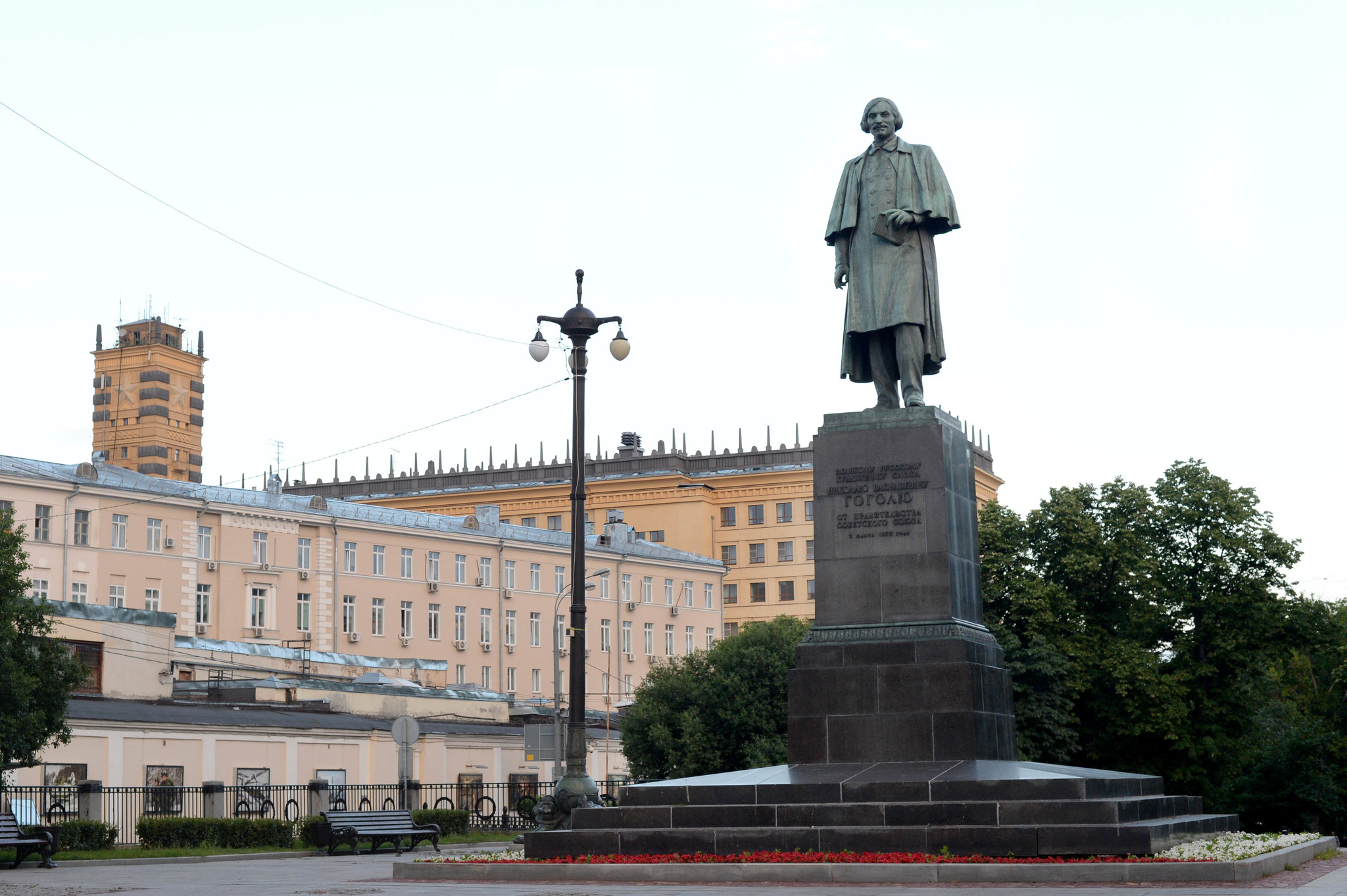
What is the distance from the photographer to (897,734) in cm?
1819

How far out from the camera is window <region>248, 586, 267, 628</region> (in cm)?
7325

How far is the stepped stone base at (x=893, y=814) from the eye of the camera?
622 inches

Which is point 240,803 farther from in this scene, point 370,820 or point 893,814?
point 893,814

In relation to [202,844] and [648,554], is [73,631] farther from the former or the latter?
[648,554]

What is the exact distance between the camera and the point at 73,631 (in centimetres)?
4900

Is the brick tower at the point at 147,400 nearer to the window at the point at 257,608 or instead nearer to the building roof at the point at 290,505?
the building roof at the point at 290,505

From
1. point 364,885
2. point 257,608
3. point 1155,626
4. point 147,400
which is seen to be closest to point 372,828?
point 364,885

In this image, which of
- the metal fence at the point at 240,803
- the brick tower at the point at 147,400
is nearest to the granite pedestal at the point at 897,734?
the metal fence at the point at 240,803

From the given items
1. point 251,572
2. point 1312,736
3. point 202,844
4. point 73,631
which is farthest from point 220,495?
point 1312,736

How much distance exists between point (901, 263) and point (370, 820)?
15812 mm

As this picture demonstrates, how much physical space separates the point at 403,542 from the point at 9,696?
141ft

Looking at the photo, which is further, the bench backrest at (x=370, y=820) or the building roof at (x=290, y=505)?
the building roof at (x=290, y=505)

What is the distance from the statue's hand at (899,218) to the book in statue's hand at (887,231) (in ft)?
0.17

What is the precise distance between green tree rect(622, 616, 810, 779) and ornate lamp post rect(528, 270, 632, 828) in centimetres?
2396
